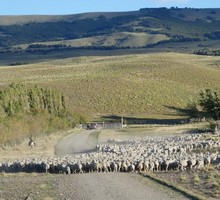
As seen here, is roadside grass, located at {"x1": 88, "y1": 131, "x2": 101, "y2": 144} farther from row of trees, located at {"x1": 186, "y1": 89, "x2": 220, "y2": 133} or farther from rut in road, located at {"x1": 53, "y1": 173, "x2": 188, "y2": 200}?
rut in road, located at {"x1": 53, "y1": 173, "x2": 188, "y2": 200}

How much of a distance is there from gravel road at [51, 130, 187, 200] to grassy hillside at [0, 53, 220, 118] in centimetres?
7022

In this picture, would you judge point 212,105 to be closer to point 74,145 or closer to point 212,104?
point 212,104

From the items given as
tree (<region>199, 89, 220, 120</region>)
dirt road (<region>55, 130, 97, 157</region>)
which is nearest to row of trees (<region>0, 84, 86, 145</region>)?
dirt road (<region>55, 130, 97, 157</region>)

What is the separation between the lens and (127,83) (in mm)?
126312

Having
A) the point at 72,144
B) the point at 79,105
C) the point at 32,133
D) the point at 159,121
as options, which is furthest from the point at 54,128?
the point at 79,105

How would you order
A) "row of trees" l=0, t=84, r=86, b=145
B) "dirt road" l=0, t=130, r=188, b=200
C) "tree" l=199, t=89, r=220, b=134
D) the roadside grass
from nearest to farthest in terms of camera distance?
"dirt road" l=0, t=130, r=188, b=200
"row of trees" l=0, t=84, r=86, b=145
the roadside grass
"tree" l=199, t=89, r=220, b=134

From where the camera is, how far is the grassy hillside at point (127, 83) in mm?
109625

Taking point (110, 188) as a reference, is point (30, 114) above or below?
below

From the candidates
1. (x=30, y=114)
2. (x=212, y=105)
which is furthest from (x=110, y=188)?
(x=212, y=105)

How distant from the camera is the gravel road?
24953mm

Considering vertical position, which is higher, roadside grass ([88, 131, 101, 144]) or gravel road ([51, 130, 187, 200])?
gravel road ([51, 130, 187, 200])

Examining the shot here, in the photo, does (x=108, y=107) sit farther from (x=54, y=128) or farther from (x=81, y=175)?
(x=81, y=175)

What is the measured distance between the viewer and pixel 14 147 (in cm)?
5072

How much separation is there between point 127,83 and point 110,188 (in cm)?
9964
